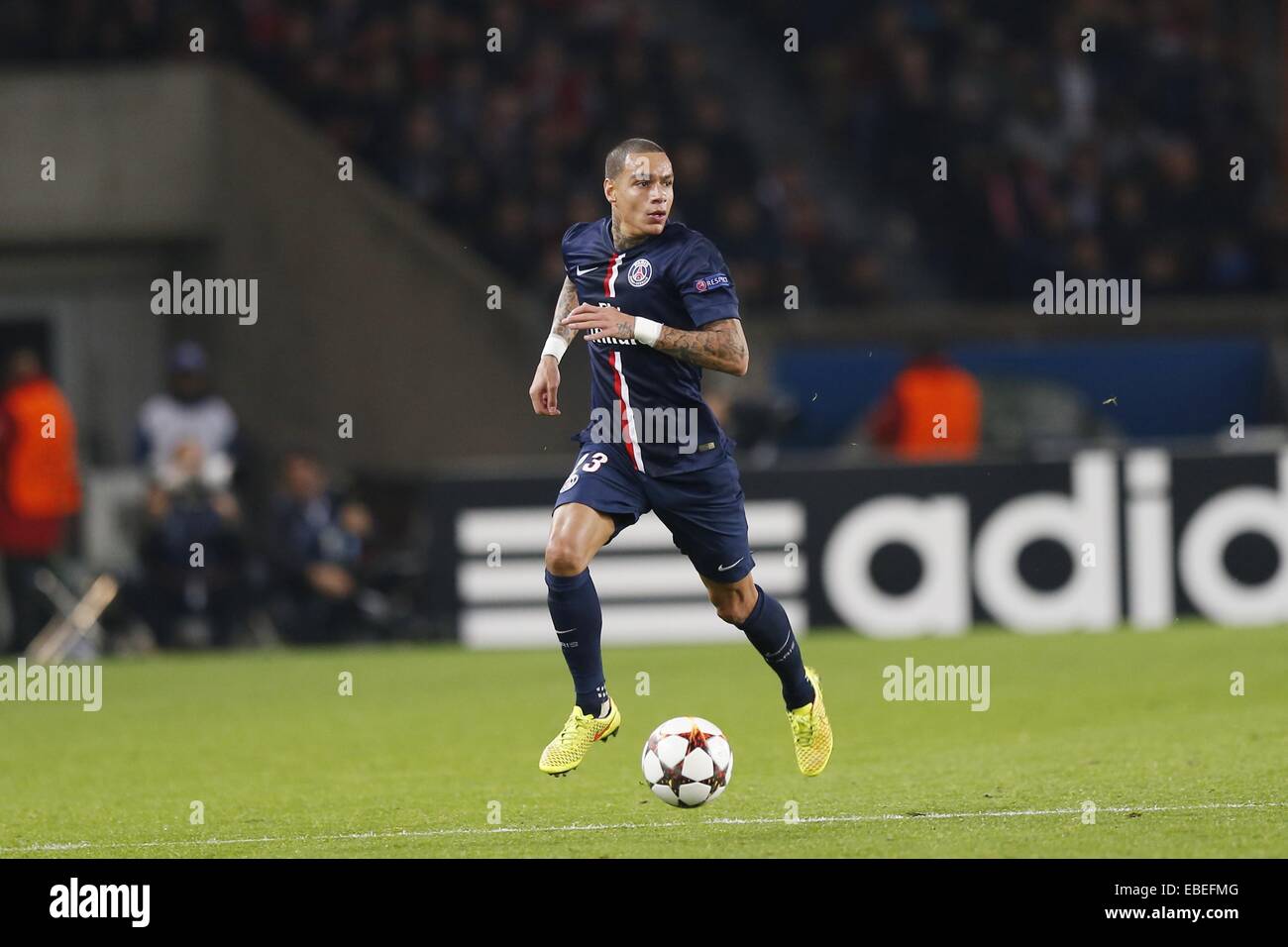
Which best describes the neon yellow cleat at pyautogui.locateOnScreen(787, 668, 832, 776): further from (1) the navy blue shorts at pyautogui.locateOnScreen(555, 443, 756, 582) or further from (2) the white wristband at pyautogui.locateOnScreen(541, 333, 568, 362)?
(2) the white wristband at pyautogui.locateOnScreen(541, 333, 568, 362)

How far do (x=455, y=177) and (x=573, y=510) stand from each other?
1243cm

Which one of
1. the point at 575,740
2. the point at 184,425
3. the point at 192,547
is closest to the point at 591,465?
the point at 575,740

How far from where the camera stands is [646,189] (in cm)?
825

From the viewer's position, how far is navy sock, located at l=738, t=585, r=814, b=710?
28.2 ft

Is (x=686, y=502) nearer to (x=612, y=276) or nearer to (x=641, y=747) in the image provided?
(x=612, y=276)

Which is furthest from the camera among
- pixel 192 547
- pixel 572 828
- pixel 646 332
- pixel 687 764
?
pixel 192 547

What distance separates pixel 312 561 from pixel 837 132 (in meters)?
7.85

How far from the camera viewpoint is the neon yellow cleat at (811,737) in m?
8.73

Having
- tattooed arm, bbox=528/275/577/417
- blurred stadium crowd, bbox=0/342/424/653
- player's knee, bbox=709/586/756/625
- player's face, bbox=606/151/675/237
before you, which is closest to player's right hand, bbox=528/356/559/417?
tattooed arm, bbox=528/275/577/417

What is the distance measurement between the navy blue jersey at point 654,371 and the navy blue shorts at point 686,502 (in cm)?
5

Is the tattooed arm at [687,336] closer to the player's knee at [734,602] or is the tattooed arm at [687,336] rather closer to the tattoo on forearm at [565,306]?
the tattoo on forearm at [565,306]

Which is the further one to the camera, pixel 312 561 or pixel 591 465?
pixel 312 561

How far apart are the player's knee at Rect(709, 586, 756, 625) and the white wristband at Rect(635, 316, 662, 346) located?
3.39ft

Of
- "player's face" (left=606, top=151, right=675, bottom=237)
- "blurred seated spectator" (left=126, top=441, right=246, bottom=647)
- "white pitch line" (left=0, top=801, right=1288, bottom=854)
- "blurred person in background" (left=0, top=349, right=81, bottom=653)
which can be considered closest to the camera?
"white pitch line" (left=0, top=801, right=1288, bottom=854)
